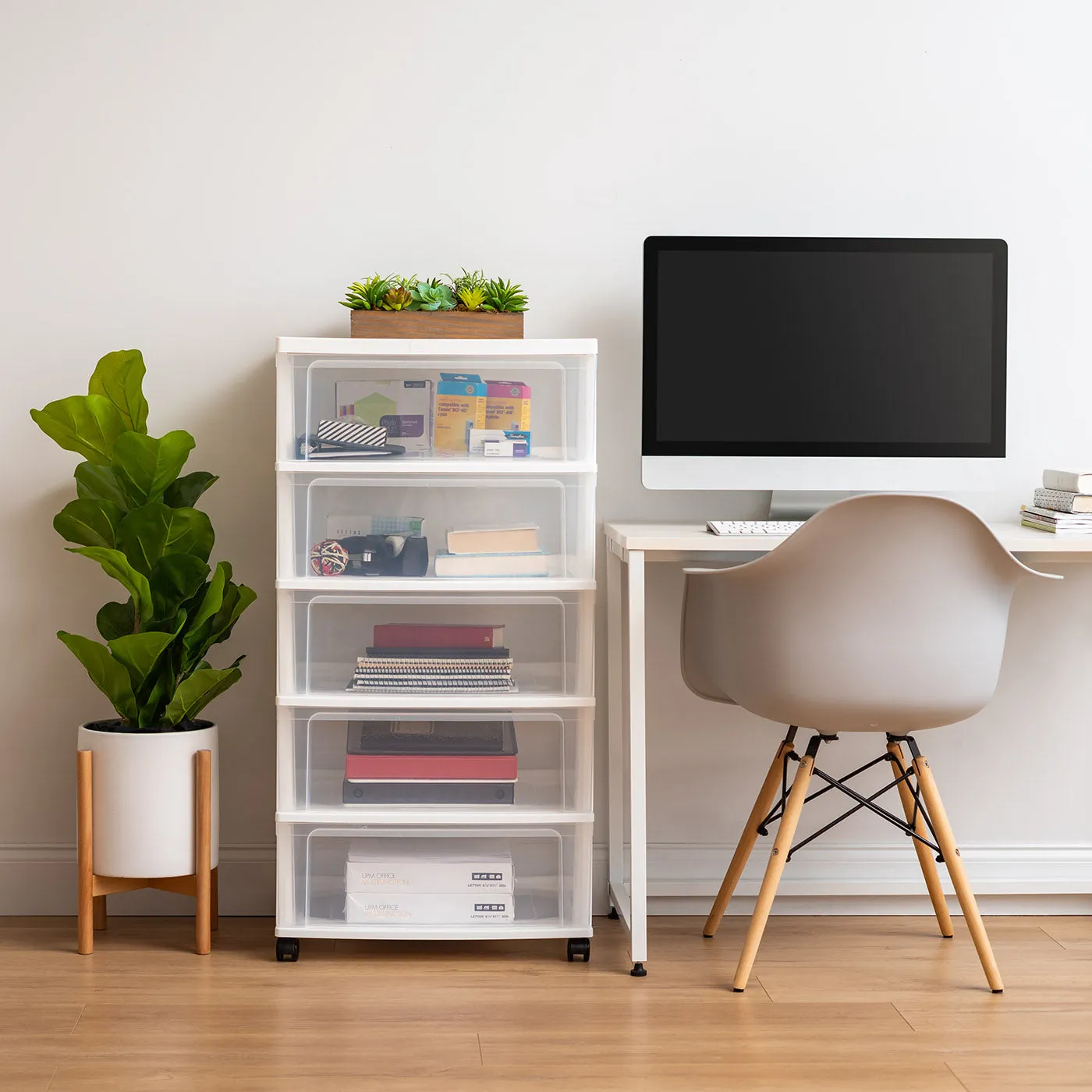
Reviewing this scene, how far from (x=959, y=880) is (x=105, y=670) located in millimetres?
1599

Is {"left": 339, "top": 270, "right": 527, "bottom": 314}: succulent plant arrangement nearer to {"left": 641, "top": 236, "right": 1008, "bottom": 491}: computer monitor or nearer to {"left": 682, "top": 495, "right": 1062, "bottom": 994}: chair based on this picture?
{"left": 641, "top": 236, "right": 1008, "bottom": 491}: computer monitor

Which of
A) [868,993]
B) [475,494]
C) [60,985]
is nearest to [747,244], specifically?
[475,494]

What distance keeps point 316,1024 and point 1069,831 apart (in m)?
1.65

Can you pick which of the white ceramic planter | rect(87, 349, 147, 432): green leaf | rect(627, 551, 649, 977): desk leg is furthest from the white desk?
rect(87, 349, 147, 432): green leaf

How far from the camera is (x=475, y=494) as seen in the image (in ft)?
7.32

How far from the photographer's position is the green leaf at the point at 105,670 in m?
2.23

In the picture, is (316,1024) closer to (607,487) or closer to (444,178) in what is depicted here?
(607,487)

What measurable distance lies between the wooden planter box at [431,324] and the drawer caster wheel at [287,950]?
114 centimetres

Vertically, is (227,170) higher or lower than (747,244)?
higher

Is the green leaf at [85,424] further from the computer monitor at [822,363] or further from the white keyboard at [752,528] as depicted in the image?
the white keyboard at [752,528]

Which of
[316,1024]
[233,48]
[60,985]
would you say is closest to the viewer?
[316,1024]

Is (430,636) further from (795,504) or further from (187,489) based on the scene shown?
(795,504)

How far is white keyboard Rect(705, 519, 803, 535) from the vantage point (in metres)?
2.12

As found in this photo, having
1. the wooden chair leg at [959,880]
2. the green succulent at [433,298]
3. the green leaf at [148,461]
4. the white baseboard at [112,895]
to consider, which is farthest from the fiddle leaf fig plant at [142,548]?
the wooden chair leg at [959,880]
